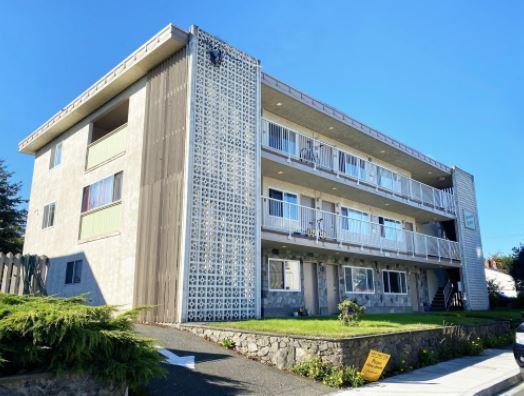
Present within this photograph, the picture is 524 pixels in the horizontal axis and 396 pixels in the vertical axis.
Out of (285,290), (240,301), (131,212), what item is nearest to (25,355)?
(240,301)

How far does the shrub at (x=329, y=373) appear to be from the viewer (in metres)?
8.09

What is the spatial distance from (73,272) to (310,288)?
9802 millimetres

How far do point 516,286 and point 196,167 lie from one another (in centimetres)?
3013

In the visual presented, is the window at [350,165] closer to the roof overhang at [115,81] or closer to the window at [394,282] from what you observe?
the window at [394,282]

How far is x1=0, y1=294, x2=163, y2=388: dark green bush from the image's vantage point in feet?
16.4

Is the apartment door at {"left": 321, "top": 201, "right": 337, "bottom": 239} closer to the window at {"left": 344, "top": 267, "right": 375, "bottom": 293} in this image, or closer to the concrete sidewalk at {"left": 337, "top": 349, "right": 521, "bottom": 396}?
the window at {"left": 344, "top": 267, "right": 375, "bottom": 293}

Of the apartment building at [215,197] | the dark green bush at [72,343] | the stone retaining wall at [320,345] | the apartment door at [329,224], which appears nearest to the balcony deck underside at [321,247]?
the apartment building at [215,197]

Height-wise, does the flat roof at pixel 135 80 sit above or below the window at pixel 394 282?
above

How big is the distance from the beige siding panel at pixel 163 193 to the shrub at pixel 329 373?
4653 millimetres

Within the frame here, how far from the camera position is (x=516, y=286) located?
32.8 metres

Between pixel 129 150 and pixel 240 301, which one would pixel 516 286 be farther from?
pixel 129 150

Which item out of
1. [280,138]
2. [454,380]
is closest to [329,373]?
[454,380]

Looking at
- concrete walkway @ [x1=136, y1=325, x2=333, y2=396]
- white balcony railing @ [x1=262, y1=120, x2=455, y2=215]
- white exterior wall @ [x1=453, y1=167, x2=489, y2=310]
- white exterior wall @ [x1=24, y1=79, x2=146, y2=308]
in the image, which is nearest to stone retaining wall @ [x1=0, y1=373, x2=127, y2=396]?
concrete walkway @ [x1=136, y1=325, x2=333, y2=396]

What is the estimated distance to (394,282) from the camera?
24.2 m
